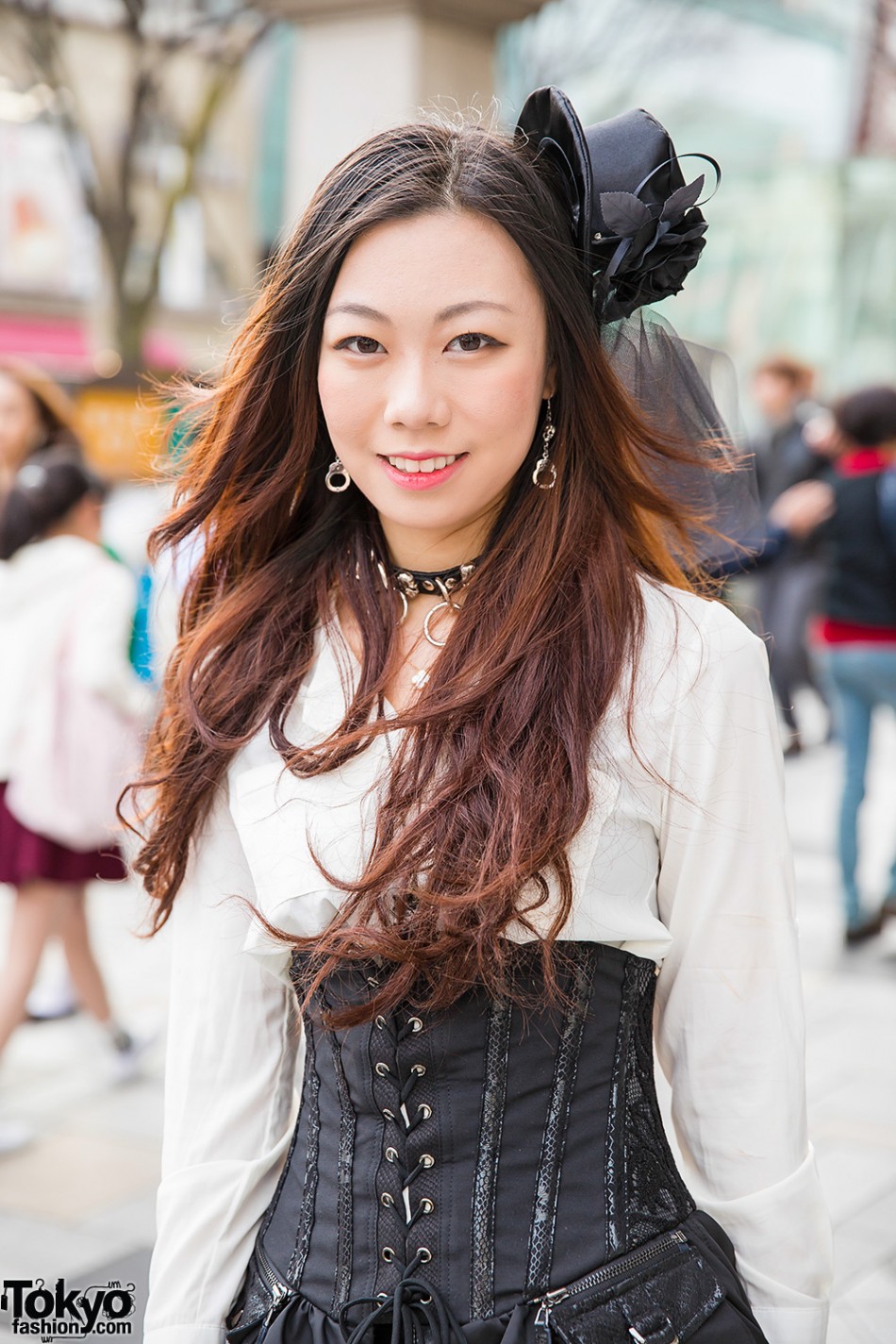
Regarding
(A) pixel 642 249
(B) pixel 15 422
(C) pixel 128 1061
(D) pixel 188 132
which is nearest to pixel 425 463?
(A) pixel 642 249

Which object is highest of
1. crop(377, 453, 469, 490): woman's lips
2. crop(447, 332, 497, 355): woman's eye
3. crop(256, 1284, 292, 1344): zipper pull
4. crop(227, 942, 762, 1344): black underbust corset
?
crop(447, 332, 497, 355): woman's eye

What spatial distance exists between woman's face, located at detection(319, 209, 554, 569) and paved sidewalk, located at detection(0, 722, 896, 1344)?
767mm

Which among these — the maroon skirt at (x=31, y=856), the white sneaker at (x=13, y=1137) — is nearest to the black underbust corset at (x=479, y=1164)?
the white sneaker at (x=13, y=1137)

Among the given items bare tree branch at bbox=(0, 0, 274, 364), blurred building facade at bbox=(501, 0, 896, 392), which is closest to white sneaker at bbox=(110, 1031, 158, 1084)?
bare tree branch at bbox=(0, 0, 274, 364)

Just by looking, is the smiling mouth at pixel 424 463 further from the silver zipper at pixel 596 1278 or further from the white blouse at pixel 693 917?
the silver zipper at pixel 596 1278

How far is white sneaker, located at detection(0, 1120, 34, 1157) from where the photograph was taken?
12.6 feet

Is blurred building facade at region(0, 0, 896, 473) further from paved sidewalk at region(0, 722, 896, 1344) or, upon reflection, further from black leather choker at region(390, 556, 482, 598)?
black leather choker at region(390, 556, 482, 598)

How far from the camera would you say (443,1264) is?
143 centimetres

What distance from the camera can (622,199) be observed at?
5.14 feet

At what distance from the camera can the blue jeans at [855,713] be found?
17.9ft

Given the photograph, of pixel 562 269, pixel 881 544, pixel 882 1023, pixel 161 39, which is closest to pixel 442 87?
pixel 881 544

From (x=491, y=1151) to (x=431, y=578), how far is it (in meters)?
0.62

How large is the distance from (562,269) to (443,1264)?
1.02 metres

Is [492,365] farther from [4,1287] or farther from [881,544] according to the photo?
[881,544]
